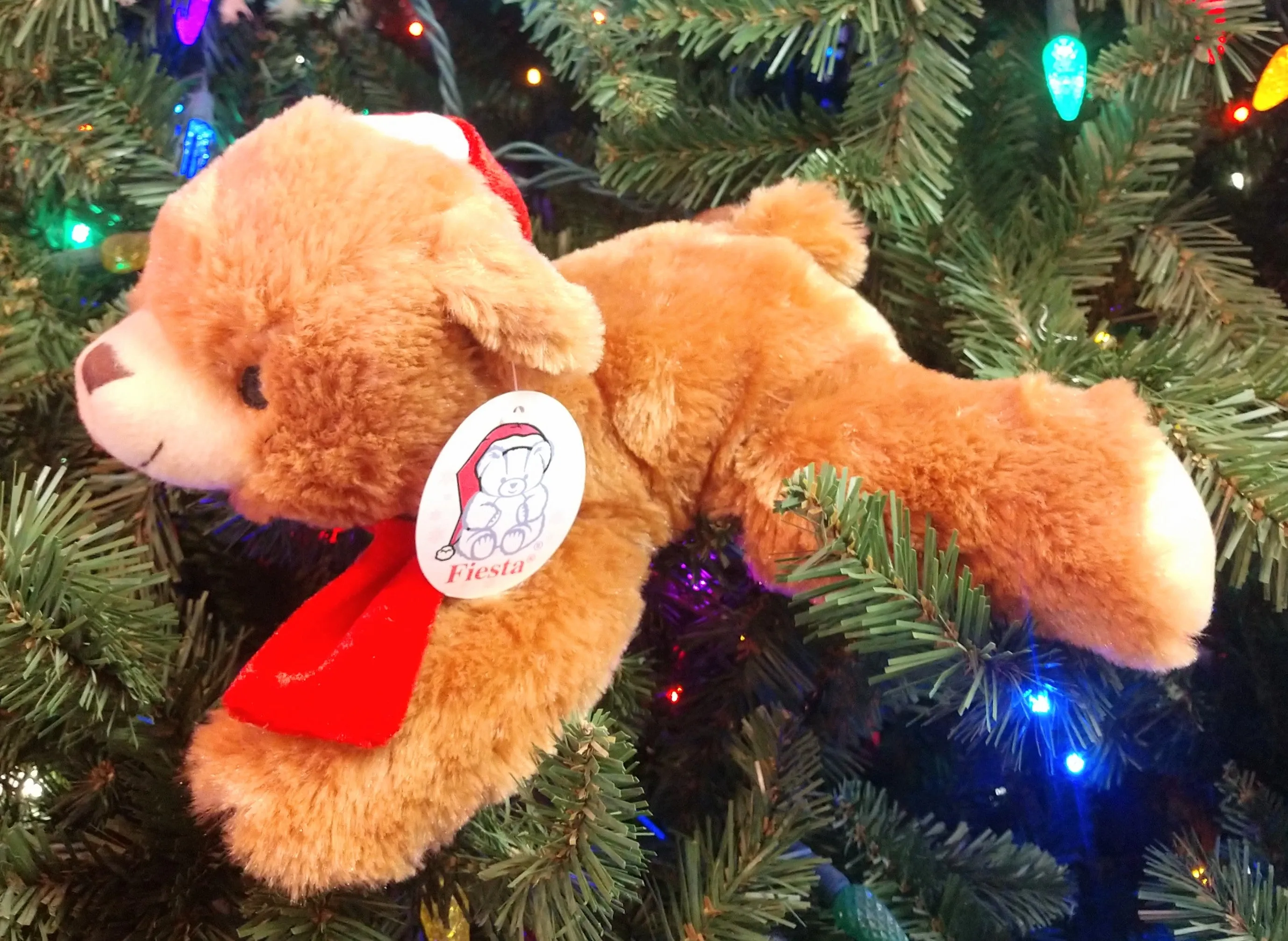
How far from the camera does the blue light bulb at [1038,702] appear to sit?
15.3 inches

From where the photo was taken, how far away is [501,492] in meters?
0.38

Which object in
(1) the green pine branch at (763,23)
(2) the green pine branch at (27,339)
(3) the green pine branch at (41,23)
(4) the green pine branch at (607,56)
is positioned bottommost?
(2) the green pine branch at (27,339)

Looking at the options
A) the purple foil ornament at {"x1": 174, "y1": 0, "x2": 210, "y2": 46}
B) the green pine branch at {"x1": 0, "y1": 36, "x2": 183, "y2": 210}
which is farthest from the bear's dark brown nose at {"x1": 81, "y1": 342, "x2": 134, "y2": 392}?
the purple foil ornament at {"x1": 174, "y1": 0, "x2": 210, "y2": 46}

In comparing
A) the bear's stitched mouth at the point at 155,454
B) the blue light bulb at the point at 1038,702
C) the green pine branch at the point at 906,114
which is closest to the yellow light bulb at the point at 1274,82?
the green pine branch at the point at 906,114

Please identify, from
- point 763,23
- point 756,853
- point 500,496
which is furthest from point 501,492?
point 763,23

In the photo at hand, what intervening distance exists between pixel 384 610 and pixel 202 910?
0.18 meters

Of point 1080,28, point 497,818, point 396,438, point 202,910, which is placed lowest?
point 202,910

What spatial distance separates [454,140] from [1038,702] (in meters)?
0.39

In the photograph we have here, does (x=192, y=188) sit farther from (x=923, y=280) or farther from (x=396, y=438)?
(x=923, y=280)

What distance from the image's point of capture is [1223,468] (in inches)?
16.0

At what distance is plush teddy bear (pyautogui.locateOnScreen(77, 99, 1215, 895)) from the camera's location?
1.10 ft

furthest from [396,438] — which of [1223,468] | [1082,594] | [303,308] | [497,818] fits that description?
[1223,468]

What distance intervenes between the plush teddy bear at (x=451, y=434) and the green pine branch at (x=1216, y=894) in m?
0.24

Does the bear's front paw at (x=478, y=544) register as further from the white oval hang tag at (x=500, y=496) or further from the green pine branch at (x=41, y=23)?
the green pine branch at (x=41, y=23)
